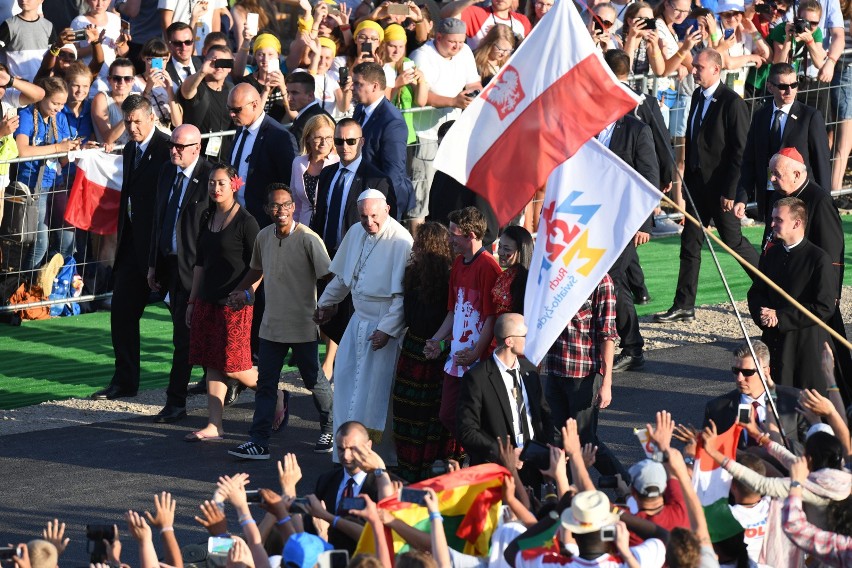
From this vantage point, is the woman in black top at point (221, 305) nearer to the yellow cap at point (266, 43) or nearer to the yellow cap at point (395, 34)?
the yellow cap at point (266, 43)

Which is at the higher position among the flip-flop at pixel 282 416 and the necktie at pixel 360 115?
the necktie at pixel 360 115

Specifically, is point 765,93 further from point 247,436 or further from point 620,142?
point 247,436

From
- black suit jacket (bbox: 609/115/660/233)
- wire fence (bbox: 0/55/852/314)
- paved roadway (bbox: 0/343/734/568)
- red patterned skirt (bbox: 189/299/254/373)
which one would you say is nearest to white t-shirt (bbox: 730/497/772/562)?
paved roadway (bbox: 0/343/734/568)

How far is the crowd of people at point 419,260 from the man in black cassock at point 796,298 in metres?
0.02

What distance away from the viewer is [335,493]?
809cm

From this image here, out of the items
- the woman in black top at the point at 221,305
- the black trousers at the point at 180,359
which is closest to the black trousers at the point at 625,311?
the woman in black top at the point at 221,305

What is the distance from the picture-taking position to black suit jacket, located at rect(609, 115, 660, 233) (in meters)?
12.4

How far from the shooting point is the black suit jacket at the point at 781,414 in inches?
344

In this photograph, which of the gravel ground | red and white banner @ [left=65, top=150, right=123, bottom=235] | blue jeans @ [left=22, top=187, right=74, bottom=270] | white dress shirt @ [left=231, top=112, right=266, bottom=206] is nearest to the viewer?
the gravel ground

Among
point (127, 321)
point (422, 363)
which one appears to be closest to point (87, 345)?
point (127, 321)

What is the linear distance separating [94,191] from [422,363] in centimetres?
Answer: 534

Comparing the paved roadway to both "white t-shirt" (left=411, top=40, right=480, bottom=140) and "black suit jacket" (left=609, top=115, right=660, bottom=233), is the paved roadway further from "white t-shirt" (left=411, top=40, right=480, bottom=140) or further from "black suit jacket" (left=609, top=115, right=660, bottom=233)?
"white t-shirt" (left=411, top=40, right=480, bottom=140)

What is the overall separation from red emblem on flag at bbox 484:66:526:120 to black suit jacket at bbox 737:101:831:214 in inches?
188

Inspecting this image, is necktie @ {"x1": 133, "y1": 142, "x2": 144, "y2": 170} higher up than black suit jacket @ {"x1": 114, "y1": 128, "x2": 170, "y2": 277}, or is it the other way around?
Answer: necktie @ {"x1": 133, "y1": 142, "x2": 144, "y2": 170}
